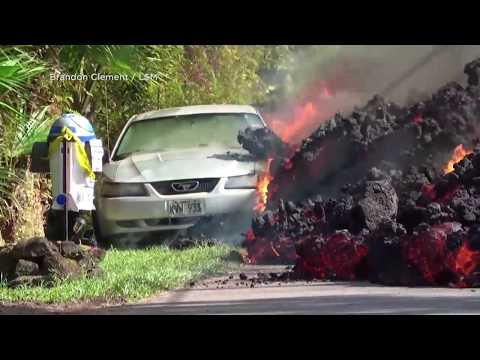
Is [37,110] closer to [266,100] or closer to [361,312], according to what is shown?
[266,100]

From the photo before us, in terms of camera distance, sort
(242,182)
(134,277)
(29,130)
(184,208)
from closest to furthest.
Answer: (134,277) → (184,208) → (242,182) → (29,130)

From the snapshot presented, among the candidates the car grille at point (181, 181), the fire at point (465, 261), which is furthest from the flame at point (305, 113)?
the fire at point (465, 261)

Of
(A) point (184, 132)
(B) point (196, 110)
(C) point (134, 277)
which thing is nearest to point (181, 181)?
(A) point (184, 132)

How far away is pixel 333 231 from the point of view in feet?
36.5

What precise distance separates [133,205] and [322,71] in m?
2.09

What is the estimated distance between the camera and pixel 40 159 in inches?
448

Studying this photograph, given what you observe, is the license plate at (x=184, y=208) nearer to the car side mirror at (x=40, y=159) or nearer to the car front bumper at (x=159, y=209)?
the car front bumper at (x=159, y=209)

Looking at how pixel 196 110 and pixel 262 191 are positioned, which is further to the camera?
pixel 196 110

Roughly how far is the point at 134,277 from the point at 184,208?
29.8 inches

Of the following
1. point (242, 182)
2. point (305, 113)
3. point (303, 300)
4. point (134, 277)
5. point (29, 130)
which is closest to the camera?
point (303, 300)

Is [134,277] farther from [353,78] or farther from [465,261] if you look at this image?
[465,261]

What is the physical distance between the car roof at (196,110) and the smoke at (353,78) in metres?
0.20

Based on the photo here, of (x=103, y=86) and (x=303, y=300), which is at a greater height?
(x=103, y=86)

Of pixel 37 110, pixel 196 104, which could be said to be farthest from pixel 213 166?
pixel 37 110
